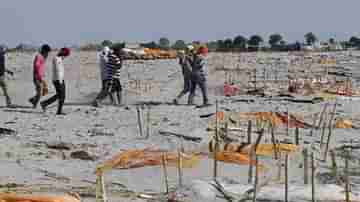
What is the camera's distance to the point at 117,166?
7934mm

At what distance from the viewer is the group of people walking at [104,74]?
12859 millimetres

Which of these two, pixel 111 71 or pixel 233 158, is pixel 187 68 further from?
pixel 233 158

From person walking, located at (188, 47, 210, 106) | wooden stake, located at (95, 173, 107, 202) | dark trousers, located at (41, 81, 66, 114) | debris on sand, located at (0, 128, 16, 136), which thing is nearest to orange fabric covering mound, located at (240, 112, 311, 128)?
person walking, located at (188, 47, 210, 106)

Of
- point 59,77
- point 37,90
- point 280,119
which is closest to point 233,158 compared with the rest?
point 280,119

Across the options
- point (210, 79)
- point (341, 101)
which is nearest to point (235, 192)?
point (341, 101)

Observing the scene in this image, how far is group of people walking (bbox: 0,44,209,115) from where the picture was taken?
1286cm

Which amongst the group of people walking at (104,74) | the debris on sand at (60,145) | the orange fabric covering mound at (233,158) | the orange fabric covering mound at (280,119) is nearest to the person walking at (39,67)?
the group of people walking at (104,74)

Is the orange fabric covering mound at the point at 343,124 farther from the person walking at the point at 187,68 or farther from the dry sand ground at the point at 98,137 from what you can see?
Result: the person walking at the point at 187,68

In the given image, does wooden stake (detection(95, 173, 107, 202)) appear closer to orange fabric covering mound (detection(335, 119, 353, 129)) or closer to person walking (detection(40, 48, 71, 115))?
orange fabric covering mound (detection(335, 119, 353, 129))

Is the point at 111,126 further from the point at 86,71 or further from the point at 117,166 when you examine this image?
the point at 86,71

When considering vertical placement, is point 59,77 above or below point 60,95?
above

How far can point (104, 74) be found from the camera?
14430 millimetres

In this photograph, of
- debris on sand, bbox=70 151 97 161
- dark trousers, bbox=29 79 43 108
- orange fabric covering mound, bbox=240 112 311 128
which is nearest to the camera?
debris on sand, bbox=70 151 97 161

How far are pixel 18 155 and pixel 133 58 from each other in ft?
91.6
